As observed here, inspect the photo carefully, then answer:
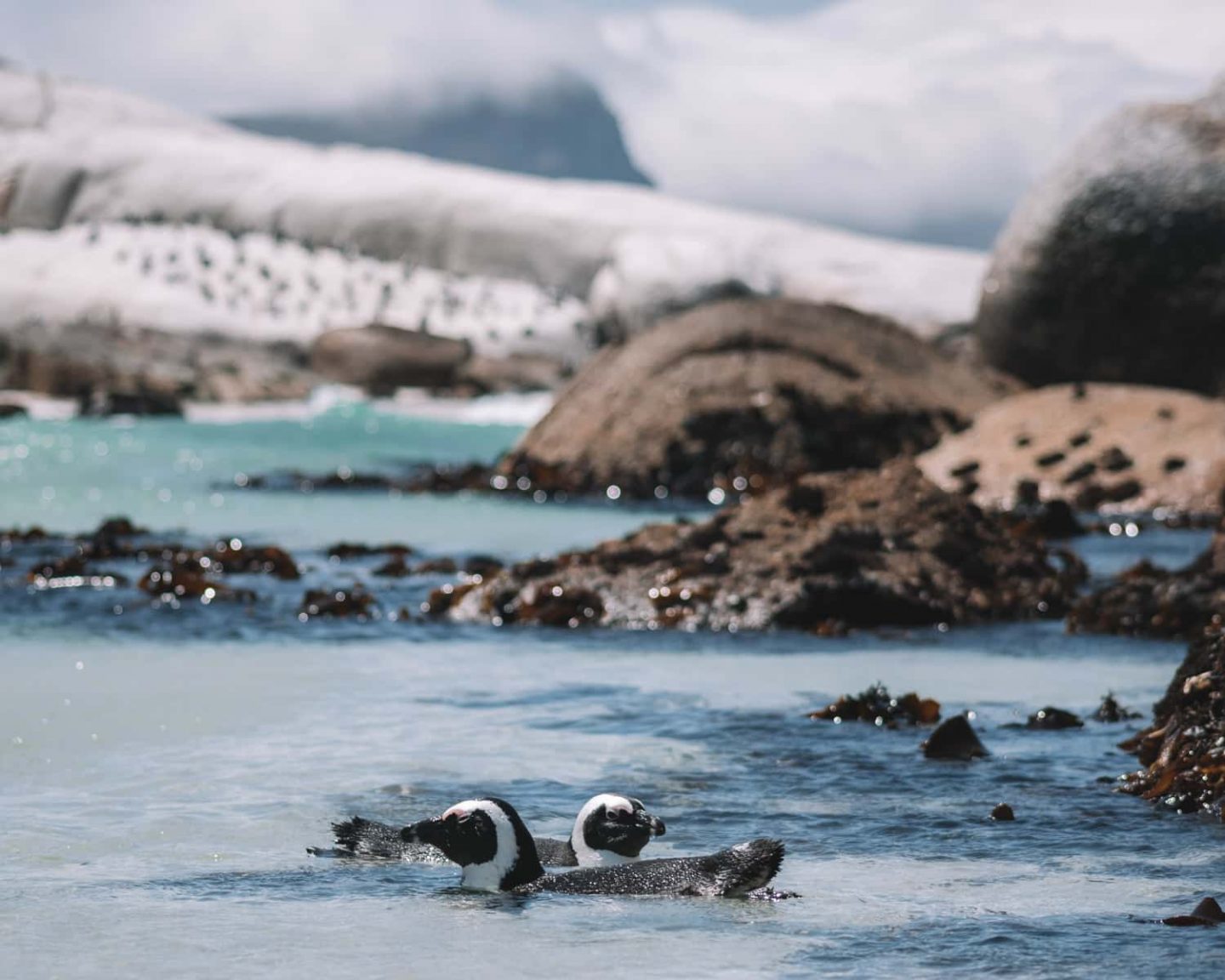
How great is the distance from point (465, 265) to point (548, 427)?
196 ft

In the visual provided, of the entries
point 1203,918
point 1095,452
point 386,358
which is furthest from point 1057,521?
point 386,358

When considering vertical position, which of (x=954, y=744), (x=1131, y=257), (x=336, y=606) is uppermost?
(x=1131, y=257)

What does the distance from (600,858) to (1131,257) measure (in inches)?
782

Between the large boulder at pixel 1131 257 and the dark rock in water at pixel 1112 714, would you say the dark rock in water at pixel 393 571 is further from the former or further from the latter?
the large boulder at pixel 1131 257

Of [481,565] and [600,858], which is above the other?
[481,565]

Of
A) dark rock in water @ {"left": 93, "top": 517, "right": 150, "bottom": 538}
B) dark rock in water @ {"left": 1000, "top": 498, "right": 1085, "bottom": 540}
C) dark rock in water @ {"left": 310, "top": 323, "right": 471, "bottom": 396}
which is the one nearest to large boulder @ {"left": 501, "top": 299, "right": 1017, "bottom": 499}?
dark rock in water @ {"left": 1000, "top": 498, "right": 1085, "bottom": 540}

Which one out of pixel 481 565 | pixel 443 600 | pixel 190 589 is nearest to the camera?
pixel 443 600

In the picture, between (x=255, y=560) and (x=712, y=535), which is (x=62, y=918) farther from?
(x=255, y=560)

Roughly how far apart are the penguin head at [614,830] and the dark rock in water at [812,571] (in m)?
5.22

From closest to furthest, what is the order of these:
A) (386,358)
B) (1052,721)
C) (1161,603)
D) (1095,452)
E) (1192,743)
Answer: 1. (1192,743)
2. (1052,721)
3. (1161,603)
4. (1095,452)
5. (386,358)

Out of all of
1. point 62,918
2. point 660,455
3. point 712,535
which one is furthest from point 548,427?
point 62,918

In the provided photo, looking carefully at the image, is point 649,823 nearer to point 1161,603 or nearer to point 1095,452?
point 1161,603

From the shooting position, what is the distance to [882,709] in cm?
780

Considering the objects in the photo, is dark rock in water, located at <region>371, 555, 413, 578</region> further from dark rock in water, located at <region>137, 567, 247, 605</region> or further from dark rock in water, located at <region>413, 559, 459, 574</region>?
dark rock in water, located at <region>137, 567, 247, 605</region>
